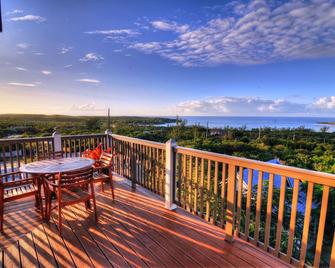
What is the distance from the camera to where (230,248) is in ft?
7.06

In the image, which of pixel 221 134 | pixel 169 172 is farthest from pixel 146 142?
pixel 221 134

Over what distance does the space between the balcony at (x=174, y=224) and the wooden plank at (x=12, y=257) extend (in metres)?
0.01

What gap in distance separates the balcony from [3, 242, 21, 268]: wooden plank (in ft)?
0.03

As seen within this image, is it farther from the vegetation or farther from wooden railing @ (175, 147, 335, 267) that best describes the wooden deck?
the vegetation

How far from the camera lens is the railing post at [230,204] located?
2198 millimetres

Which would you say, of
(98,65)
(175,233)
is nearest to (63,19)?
(98,65)

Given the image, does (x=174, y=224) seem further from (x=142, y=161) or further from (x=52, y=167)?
(x=52, y=167)

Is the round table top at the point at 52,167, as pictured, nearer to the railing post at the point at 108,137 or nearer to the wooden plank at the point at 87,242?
the wooden plank at the point at 87,242

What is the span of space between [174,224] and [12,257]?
1874 mm

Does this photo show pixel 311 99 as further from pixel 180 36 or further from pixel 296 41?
pixel 180 36

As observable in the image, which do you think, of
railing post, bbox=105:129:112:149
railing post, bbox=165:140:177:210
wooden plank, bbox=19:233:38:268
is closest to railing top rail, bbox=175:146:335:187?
railing post, bbox=165:140:177:210

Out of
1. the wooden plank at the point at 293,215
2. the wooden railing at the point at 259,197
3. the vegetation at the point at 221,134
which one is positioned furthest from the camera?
the vegetation at the point at 221,134

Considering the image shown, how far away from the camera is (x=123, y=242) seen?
2201 millimetres

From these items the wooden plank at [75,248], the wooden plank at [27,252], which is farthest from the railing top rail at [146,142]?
the wooden plank at [27,252]
